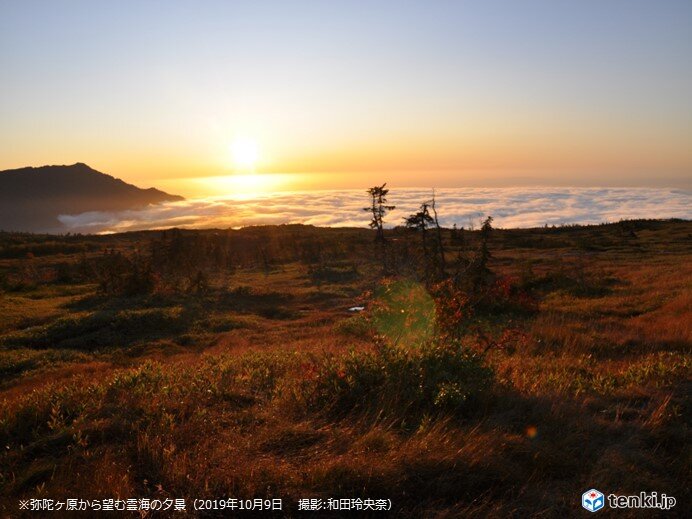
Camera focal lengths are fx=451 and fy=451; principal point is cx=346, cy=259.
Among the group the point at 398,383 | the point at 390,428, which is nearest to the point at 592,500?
the point at 390,428

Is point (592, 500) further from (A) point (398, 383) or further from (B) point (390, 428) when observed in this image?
(A) point (398, 383)

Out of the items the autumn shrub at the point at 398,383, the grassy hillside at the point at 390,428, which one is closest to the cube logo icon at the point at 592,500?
the grassy hillside at the point at 390,428

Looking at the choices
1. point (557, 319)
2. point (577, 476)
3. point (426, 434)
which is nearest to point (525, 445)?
point (577, 476)

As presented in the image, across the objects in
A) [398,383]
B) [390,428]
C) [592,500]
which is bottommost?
[592,500]

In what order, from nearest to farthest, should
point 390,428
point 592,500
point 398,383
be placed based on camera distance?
point 592,500, point 390,428, point 398,383

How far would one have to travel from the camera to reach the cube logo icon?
12.0ft

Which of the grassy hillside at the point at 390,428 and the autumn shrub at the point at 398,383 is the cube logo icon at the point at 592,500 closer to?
the grassy hillside at the point at 390,428

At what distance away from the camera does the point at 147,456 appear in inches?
169

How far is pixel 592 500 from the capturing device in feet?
12.2

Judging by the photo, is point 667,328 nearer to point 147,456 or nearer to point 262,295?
point 147,456

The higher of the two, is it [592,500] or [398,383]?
[398,383]

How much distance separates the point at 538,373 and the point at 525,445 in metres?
3.37

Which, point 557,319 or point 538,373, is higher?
point 538,373

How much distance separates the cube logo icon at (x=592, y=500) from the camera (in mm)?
3662
